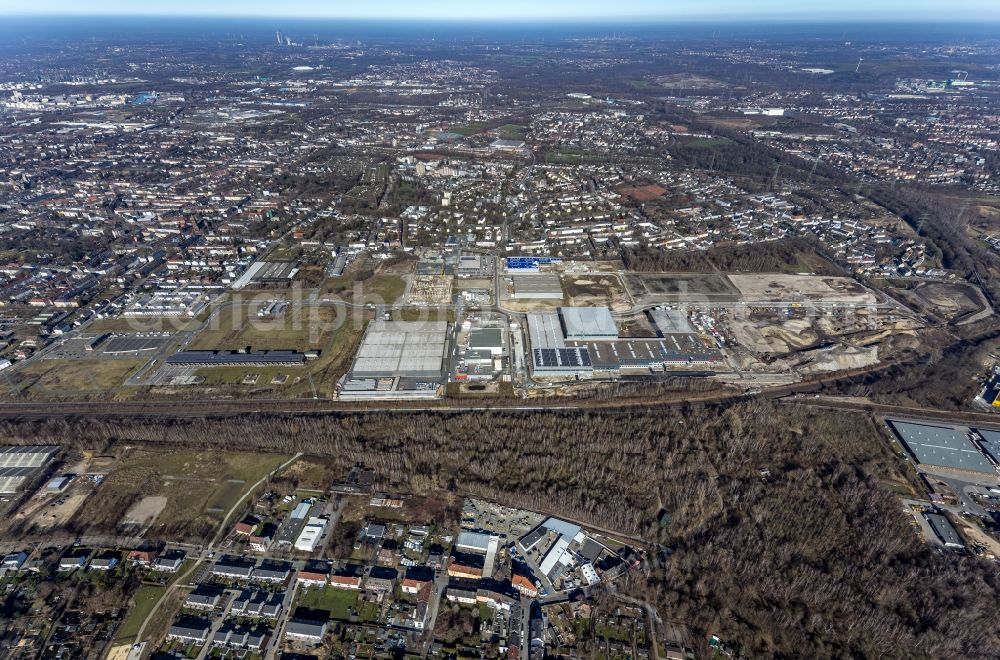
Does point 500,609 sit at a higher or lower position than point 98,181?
lower

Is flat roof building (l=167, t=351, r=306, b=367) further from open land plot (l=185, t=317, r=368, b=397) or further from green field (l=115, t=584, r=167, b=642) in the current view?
green field (l=115, t=584, r=167, b=642)

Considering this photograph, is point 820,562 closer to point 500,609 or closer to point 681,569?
point 681,569

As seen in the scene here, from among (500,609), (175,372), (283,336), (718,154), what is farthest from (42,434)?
(718,154)

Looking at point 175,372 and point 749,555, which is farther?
point 175,372

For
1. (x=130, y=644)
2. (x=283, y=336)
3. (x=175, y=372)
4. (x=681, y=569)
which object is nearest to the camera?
(x=130, y=644)

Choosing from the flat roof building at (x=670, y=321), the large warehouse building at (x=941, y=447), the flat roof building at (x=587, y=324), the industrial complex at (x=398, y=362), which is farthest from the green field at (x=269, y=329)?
the large warehouse building at (x=941, y=447)

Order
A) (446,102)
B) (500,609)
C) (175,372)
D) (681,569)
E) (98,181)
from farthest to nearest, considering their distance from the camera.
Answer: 1. (446,102)
2. (98,181)
3. (175,372)
4. (681,569)
5. (500,609)
